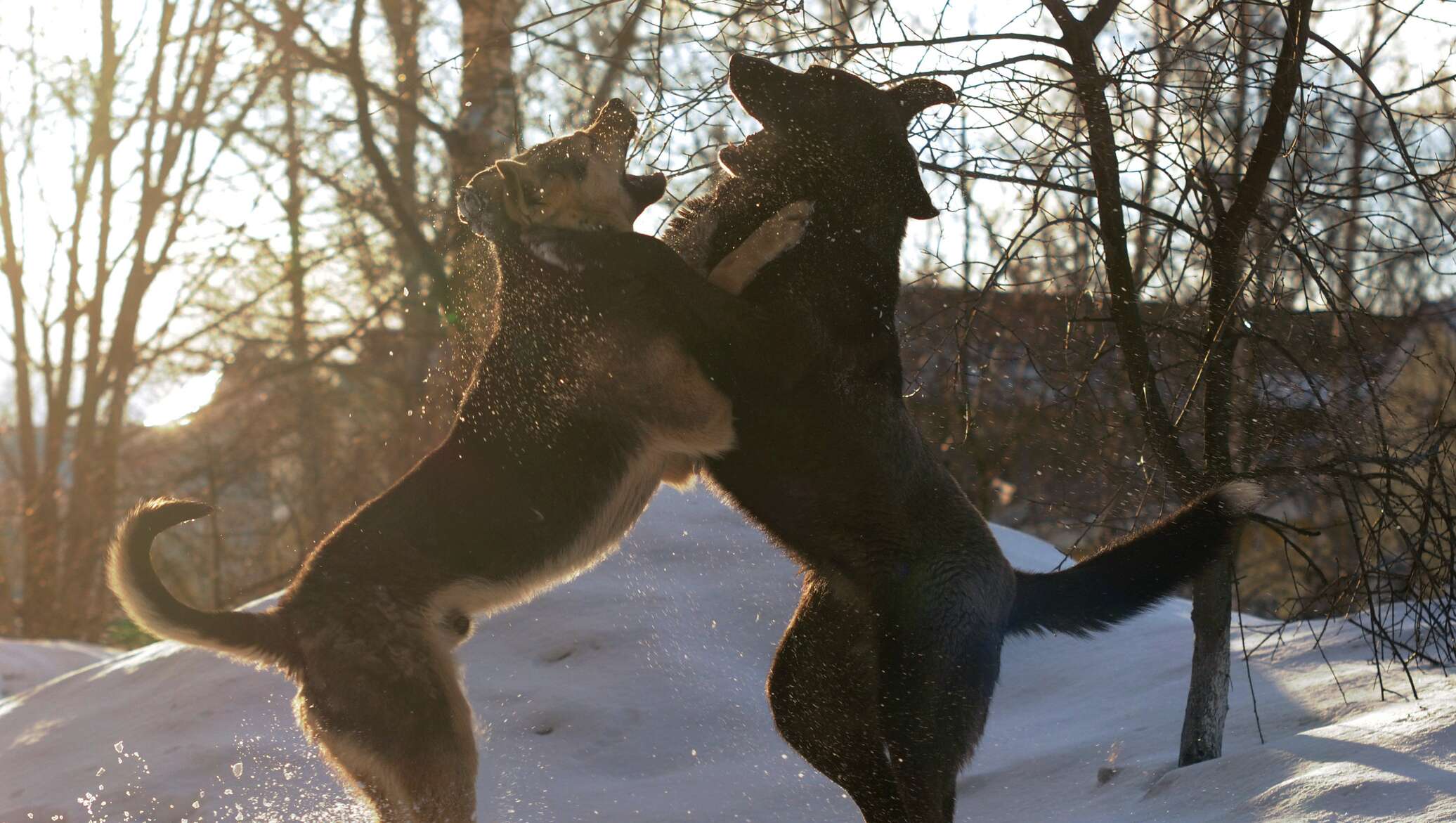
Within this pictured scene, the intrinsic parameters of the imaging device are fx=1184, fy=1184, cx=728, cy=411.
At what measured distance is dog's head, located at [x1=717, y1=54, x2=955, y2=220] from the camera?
139 inches

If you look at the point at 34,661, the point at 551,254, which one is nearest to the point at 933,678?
the point at 551,254

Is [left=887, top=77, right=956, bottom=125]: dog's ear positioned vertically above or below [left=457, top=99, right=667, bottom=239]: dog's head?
above

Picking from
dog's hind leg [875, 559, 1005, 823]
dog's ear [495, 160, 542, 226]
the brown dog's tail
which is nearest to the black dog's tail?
dog's hind leg [875, 559, 1005, 823]

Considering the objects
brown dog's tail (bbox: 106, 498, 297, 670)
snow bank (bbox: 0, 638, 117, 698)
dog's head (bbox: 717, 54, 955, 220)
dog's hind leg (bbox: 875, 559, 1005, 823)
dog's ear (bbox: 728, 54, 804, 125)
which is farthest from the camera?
snow bank (bbox: 0, 638, 117, 698)

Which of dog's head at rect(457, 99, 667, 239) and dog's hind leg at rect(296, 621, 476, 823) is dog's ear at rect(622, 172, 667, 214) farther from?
dog's hind leg at rect(296, 621, 476, 823)

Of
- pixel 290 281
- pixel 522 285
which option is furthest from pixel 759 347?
pixel 290 281

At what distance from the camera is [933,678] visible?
3045mm

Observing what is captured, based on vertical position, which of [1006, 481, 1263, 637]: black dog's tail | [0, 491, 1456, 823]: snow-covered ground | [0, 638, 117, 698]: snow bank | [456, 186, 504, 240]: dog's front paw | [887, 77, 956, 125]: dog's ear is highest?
[887, 77, 956, 125]: dog's ear

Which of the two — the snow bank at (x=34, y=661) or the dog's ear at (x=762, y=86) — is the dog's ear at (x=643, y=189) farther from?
the snow bank at (x=34, y=661)

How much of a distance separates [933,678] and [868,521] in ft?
1.45

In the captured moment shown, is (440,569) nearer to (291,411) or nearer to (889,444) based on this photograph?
(889,444)

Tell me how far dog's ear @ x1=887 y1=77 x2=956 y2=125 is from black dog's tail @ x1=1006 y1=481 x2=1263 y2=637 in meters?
1.44

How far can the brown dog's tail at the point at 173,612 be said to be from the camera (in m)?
3.23

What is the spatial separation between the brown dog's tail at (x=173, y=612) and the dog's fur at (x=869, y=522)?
1.31 meters
